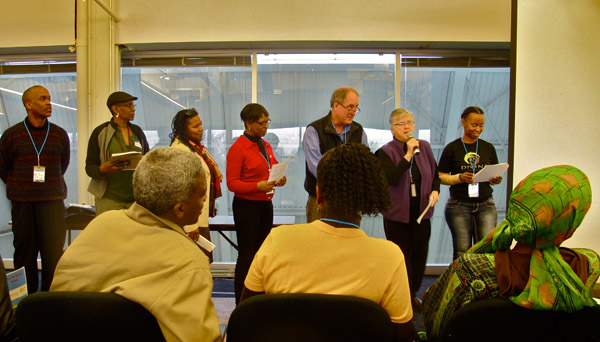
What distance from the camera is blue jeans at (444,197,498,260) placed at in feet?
9.34

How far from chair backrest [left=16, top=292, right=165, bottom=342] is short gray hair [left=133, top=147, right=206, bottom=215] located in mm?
338

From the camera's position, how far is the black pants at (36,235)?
9.05ft

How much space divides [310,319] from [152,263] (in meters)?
0.42

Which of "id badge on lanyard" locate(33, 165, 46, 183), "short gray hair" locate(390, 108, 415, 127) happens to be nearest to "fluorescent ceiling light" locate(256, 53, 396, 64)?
"short gray hair" locate(390, 108, 415, 127)

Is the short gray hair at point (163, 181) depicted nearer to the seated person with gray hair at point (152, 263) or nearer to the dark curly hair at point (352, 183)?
the seated person with gray hair at point (152, 263)

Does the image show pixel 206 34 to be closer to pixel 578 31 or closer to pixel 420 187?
pixel 420 187

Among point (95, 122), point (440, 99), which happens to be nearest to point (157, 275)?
point (95, 122)

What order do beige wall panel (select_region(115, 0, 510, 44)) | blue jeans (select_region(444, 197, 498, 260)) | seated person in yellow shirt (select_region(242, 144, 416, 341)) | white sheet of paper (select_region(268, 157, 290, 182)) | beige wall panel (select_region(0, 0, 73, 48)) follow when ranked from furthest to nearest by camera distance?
beige wall panel (select_region(0, 0, 73, 48)) < beige wall panel (select_region(115, 0, 510, 44)) < blue jeans (select_region(444, 197, 498, 260)) < white sheet of paper (select_region(268, 157, 290, 182)) < seated person in yellow shirt (select_region(242, 144, 416, 341))

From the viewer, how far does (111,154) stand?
8.98 ft

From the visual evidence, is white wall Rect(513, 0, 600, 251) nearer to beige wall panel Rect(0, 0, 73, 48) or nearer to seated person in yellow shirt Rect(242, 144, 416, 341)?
seated person in yellow shirt Rect(242, 144, 416, 341)

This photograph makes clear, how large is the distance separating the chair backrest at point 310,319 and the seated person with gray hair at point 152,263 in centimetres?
12

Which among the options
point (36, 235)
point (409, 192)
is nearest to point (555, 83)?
point (409, 192)

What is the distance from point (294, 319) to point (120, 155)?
213 centimetres

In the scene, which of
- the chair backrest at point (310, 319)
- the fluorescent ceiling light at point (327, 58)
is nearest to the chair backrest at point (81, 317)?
the chair backrest at point (310, 319)
